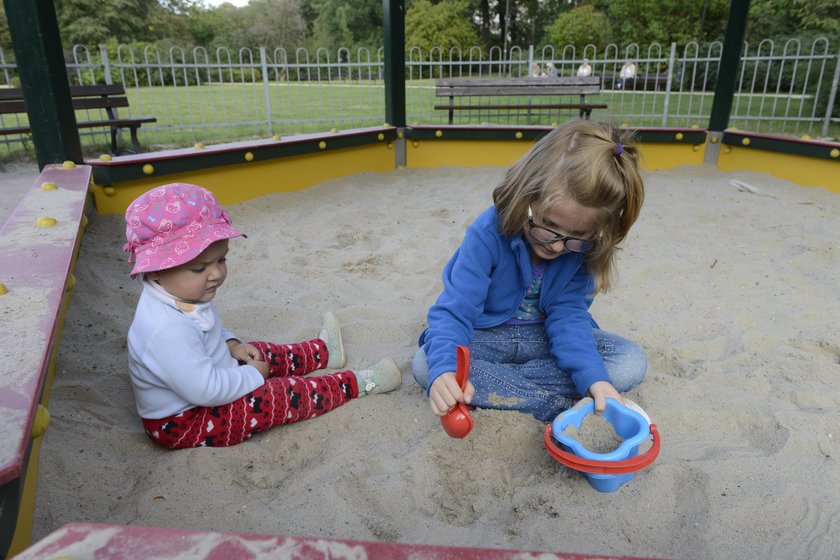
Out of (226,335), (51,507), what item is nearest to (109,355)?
(226,335)

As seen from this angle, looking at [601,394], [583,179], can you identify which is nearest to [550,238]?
[583,179]

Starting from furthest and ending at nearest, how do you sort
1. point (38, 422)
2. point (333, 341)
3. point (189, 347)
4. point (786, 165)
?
1. point (786, 165)
2. point (333, 341)
3. point (189, 347)
4. point (38, 422)

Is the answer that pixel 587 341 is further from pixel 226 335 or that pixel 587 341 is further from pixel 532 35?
pixel 532 35

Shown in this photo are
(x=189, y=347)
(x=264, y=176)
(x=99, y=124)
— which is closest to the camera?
(x=189, y=347)

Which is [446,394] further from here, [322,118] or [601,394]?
[322,118]

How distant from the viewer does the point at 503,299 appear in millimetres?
1782

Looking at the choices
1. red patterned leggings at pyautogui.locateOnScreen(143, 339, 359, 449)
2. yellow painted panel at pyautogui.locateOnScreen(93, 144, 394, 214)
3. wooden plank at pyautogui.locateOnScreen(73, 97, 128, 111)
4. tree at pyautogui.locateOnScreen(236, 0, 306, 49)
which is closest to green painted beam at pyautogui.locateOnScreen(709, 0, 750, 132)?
yellow painted panel at pyautogui.locateOnScreen(93, 144, 394, 214)

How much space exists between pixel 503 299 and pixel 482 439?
0.43 meters

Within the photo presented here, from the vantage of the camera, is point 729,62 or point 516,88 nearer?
point 729,62

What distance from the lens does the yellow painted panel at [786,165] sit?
4211 mm

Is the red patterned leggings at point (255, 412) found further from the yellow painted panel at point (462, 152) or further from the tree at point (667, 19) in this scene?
the tree at point (667, 19)

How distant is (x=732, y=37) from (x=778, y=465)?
4.31 metres

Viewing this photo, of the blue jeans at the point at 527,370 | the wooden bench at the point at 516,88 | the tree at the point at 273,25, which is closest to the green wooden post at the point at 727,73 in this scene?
the wooden bench at the point at 516,88

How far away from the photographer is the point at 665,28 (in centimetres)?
2070
